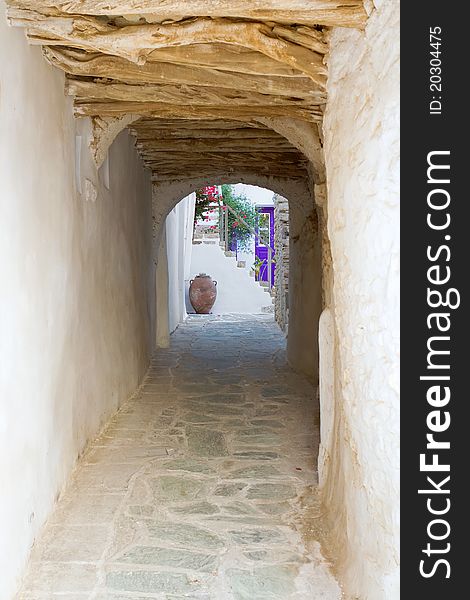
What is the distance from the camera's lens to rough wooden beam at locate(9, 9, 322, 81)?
8.30 ft

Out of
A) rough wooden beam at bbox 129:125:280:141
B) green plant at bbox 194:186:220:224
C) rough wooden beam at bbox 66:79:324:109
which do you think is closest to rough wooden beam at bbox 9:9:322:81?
rough wooden beam at bbox 66:79:324:109

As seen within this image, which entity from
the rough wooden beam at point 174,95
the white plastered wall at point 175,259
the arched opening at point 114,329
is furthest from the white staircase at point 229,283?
the rough wooden beam at point 174,95

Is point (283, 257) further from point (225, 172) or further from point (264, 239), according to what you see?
point (264, 239)

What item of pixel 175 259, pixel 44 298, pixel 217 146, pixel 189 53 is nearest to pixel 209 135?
pixel 217 146

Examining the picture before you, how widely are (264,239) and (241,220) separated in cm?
87

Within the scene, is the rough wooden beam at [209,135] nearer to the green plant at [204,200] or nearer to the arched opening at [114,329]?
the arched opening at [114,329]

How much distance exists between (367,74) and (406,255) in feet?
2.47

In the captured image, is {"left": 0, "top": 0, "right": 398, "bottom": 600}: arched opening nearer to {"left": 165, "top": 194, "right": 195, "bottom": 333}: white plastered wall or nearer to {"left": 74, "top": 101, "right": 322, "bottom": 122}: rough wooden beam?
{"left": 74, "top": 101, "right": 322, "bottom": 122}: rough wooden beam

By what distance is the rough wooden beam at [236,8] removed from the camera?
231 cm

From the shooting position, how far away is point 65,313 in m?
3.46

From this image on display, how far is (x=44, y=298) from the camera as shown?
3.01 m

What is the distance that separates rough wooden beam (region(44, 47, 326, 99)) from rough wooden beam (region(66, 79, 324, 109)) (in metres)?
0.09

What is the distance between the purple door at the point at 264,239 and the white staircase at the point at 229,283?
3.08ft

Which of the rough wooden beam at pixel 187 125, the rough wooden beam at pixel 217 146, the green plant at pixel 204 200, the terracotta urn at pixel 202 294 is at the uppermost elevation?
the green plant at pixel 204 200
